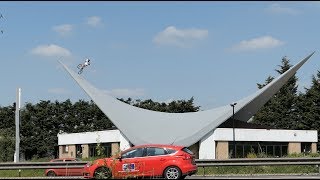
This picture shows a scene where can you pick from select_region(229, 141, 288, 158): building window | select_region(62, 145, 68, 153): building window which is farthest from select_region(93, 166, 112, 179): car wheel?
select_region(62, 145, 68, 153): building window

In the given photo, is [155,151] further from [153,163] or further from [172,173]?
[172,173]

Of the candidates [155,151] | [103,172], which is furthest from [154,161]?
[103,172]

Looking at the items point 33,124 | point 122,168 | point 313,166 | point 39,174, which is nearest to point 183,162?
point 122,168

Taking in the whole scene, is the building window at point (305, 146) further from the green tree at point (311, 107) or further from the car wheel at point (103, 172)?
the car wheel at point (103, 172)

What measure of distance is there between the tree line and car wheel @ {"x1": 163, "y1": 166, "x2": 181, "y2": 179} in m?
62.5

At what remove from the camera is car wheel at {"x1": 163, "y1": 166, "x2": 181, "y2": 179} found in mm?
17562

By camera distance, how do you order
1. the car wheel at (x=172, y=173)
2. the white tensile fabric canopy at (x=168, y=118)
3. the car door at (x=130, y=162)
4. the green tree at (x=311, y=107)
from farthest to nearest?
the green tree at (x=311, y=107)
the white tensile fabric canopy at (x=168, y=118)
the car wheel at (x=172, y=173)
the car door at (x=130, y=162)

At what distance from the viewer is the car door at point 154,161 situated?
697 inches

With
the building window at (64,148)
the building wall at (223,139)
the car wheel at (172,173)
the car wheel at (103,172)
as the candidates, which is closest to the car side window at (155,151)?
the car wheel at (172,173)

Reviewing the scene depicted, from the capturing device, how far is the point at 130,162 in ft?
58.5

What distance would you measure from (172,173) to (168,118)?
3807cm

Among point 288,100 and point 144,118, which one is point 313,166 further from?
point 288,100

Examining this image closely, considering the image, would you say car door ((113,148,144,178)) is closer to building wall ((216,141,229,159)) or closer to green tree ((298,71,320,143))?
building wall ((216,141,229,159))

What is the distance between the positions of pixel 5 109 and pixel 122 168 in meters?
73.3
